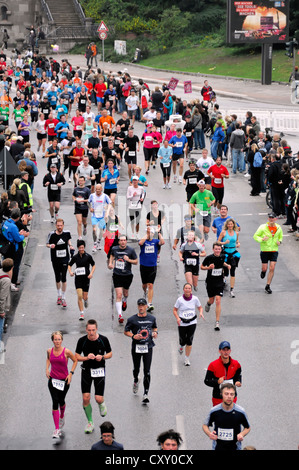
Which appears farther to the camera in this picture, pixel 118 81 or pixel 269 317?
pixel 118 81

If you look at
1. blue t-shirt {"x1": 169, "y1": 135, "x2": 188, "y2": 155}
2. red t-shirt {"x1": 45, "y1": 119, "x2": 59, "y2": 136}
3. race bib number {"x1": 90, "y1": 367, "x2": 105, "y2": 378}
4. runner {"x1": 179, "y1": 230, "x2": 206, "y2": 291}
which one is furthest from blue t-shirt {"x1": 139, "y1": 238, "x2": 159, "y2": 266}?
red t-shirt {"x1": 45, "y1": 119, "x2": 59, "y2": 136}

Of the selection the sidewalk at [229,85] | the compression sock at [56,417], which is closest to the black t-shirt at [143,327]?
the compression sock at [56,417]

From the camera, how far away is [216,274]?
1539cm

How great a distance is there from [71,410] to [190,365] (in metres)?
2.27

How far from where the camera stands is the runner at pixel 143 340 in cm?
1252

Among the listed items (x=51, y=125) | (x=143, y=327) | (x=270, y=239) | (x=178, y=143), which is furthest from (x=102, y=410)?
(x=51, y=125)

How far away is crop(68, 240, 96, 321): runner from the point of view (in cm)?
1544

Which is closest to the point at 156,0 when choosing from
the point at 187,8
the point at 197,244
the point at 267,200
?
the point at 187,8

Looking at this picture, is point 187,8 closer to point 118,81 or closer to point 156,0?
point 156,0

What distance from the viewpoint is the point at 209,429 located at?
10141 mm

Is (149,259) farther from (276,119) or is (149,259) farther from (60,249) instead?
(276,119)

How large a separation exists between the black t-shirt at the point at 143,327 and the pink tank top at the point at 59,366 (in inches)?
52.4
